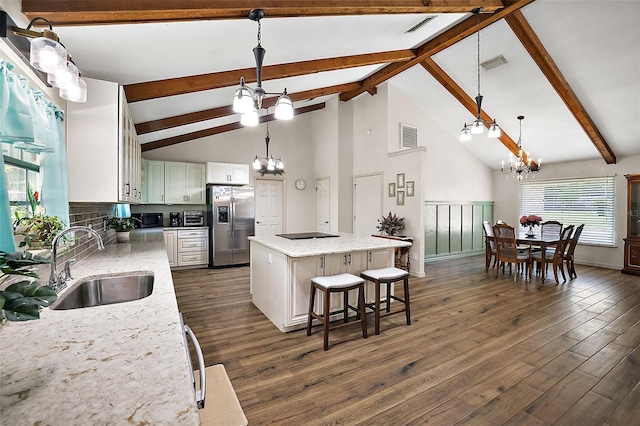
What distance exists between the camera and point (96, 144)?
225cm

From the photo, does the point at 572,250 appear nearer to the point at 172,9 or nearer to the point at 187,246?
the point at 172,9

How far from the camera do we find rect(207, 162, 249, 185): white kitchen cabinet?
627 centimetres

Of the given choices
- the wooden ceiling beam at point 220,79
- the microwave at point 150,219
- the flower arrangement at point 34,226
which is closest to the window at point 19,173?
the flower arrangement at point 34,226

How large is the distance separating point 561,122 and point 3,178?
743 cm

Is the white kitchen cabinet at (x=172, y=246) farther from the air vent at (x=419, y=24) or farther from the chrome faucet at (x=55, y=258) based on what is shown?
the air vent at (x=419, y=24)

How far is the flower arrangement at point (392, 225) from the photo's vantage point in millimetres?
5770

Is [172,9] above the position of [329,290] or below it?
above

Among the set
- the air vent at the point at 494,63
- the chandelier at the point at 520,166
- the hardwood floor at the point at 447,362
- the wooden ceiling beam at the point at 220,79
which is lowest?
the hardwood floor at the point at 447,362

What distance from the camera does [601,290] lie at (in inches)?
181

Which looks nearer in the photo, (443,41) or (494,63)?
(443,41)

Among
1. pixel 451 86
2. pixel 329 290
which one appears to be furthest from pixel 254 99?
pixel 451 86

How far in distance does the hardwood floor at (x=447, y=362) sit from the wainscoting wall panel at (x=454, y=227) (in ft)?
8.56

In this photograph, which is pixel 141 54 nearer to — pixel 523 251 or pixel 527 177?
pixel 523 251

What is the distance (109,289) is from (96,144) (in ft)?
3.55
